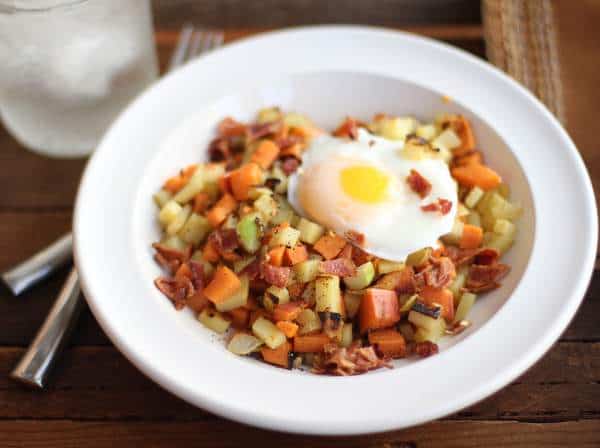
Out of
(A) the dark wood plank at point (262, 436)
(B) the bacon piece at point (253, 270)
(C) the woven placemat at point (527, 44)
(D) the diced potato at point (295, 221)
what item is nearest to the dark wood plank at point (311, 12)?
(C) the woven placemat at point (527, 44)

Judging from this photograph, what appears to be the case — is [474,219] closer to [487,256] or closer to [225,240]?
[487,256]

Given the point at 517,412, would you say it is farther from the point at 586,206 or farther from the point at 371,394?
the point at 586,206

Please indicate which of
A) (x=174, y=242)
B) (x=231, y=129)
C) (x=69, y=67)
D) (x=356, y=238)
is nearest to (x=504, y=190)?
(x=356, y=238)

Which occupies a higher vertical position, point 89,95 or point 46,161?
point 89,95

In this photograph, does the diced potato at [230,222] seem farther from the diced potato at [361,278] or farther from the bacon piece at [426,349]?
the bacon piece at [426,349]

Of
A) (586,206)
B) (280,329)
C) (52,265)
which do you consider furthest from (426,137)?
(52,265)

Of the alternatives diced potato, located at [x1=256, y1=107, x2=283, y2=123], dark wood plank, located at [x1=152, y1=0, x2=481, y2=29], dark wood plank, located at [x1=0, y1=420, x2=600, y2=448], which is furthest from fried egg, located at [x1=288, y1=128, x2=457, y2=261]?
dark wood plank, located at [x1=152, y1=0, x2=481, y2=29]
